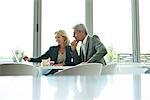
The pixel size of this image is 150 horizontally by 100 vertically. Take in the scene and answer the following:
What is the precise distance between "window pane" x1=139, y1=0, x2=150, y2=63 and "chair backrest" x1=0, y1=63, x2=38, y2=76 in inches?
136

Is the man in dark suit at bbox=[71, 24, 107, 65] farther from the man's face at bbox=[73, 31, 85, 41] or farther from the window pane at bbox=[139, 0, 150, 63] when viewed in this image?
the window pane at bbox=[139, 0, 150, 63]

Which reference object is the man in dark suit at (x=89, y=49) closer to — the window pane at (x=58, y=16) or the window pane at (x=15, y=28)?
the window pane at (x=58, y=16)

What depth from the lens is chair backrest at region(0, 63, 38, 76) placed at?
9.45ft

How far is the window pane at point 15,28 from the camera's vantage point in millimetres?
5363

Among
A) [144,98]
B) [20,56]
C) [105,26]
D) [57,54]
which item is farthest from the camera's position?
[105,26]

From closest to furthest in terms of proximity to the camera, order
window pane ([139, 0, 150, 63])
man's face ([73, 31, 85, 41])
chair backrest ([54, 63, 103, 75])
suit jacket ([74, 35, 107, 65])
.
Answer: chair backrest ([54, 63, 103, 75]), suit jacket ([74, 35, 107, 65]), man's face ([73, 31, 85, 41]), window pane ([139, 0, 150, 63])

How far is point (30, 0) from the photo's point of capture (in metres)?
5.46

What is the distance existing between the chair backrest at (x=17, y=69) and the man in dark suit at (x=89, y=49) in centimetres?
106

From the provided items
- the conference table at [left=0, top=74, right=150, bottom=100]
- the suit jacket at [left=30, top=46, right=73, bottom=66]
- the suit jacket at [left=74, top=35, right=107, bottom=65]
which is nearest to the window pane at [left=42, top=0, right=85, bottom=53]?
the suit jacket at [left=30, top=46, right=73, bottom=66]

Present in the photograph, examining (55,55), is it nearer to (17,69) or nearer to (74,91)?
(17,69)

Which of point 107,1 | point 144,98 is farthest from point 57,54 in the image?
point 144,98

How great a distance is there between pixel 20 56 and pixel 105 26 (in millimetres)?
1983

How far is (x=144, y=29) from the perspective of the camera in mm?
5953

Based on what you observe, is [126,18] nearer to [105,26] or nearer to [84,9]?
[105,26]
